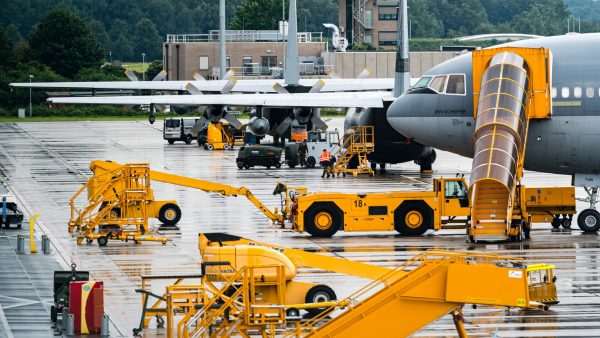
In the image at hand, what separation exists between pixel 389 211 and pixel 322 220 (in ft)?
7.66

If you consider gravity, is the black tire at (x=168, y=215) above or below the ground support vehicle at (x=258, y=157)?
below

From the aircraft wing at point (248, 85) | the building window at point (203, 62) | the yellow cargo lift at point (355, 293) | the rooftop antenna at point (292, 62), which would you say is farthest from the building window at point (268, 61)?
the yellow cargo lift at point (355, 293)

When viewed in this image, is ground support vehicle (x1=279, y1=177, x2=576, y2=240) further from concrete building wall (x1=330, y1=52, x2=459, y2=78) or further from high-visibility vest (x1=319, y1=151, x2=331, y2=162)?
concrete building wall (x1=330, y1=52, x2=459, y2=78)

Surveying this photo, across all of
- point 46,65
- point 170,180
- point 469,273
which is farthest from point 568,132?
point 46,65

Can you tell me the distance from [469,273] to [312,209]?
70.4ft

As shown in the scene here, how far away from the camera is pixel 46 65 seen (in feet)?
544

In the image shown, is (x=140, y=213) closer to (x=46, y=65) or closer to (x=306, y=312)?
(x=306, y=312)

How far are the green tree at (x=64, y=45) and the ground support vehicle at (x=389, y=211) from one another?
125 meters

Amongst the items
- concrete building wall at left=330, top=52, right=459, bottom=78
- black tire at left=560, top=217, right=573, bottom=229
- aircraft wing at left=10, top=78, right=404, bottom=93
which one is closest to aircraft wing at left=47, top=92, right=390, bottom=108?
aircraft wing at left=10, top=78, right=404, bottom=93

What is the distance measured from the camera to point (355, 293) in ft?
85.6

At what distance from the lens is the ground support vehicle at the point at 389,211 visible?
44062 millimetres

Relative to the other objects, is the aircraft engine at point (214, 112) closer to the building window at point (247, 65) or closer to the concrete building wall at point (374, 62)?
the building window at point (247, 65)

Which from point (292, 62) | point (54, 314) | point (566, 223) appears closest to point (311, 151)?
point (292, 62)

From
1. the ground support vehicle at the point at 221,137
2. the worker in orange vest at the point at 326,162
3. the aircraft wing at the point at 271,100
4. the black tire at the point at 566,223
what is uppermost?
the aircraft wing at the point at 271,100
